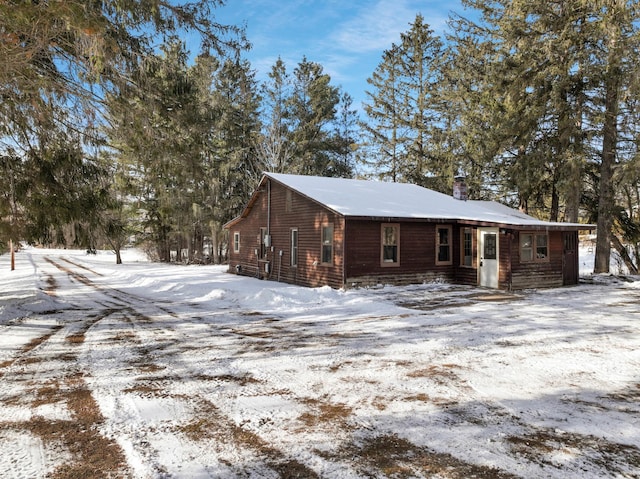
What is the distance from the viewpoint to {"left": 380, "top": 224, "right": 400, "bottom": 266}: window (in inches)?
581

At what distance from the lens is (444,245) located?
1588cm

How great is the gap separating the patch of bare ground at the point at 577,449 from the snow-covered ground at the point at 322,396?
0.02 meters

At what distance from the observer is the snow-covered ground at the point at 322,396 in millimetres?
3135

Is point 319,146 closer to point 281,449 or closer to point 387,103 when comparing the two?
point 387,103

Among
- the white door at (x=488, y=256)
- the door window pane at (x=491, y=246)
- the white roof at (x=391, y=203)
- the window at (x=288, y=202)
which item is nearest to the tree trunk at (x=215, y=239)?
the white roof at (x=391, y=203)

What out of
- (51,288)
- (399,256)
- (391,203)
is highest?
(391,203)

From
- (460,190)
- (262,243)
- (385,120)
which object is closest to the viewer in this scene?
(262,243)

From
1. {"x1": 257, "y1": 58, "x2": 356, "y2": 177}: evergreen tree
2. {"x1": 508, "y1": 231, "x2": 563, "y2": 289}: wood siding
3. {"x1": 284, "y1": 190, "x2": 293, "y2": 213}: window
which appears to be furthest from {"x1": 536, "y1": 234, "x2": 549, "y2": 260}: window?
→ {"x1": 257, "y1": 58, "x2": 356, "y2": 177}: evergreen tree

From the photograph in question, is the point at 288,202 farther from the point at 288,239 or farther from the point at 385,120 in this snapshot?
the point at 385,120

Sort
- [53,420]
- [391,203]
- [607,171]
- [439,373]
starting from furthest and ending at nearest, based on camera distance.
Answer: [607,171]
[391,203]
[439,373]
[53,420]

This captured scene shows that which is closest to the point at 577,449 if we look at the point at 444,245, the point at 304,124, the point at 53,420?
the point at 53,420

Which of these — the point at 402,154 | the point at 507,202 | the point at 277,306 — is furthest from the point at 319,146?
the point at 277,306

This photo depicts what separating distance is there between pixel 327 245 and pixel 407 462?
11.9m

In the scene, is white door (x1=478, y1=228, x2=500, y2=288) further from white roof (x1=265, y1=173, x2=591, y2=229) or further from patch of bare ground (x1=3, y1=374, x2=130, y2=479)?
patch of bare ground (x1=3, y1=374, x2=130, y2=479)
